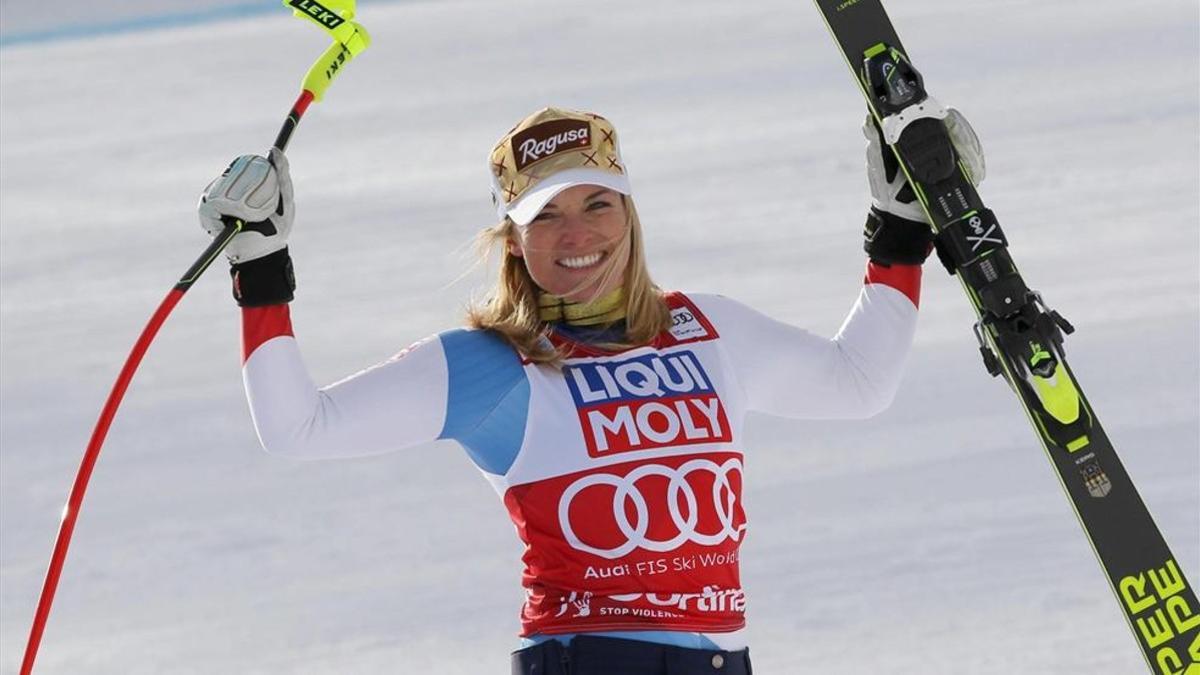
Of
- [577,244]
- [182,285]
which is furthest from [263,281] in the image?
[577,244]

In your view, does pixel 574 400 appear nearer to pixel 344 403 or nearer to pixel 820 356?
pixel 344 403

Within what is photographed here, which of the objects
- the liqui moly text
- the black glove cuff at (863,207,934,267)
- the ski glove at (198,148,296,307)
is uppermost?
the black glove cuff at (863,207,934,267)

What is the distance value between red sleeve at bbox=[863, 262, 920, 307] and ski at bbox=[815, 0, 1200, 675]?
4.9 inches

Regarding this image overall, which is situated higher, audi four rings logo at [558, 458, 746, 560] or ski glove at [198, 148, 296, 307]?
ski glove at [198, 148, 296, 307]

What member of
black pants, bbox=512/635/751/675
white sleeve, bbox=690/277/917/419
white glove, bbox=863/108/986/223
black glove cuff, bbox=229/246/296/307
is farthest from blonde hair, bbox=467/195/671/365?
white glove, bbox=863/108/986/223

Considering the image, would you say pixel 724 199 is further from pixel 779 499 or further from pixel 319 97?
pixel 319 97

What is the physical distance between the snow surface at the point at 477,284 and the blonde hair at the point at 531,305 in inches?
56.4

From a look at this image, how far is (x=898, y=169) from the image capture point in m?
3.25

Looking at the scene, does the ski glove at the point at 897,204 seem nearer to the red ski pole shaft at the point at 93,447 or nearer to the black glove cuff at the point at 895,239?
the black glove cuff at the point at 895,239

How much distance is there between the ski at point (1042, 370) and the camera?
10.7 feet

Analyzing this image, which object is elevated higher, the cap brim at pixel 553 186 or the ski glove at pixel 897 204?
the ski glove at pixel 897 204

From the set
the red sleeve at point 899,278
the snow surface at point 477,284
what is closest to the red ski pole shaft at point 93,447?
the red sleeve at point 899,278

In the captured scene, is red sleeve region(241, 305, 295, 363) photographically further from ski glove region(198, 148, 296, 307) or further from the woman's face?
the woman's face

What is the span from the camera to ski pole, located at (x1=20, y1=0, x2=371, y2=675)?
2670 mm
